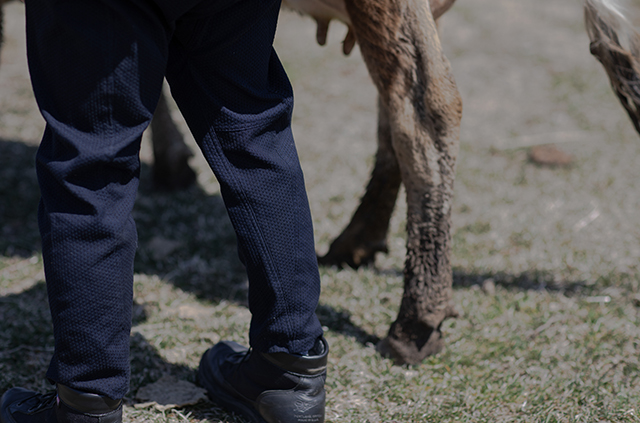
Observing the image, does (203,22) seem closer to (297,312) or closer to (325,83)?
(297,312)

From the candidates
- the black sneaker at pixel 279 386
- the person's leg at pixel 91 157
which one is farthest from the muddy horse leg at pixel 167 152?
the person's leg at pixel 91 157

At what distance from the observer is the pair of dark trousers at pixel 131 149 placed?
1263 millimetres

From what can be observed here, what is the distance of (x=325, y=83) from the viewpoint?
522 centimetres

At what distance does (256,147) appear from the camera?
1503 mm

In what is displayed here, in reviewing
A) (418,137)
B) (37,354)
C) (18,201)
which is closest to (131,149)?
(418,137)

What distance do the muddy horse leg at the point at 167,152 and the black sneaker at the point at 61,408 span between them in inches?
77.9

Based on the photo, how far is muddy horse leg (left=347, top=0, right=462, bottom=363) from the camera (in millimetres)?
2016

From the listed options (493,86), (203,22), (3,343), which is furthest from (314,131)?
(203,22)

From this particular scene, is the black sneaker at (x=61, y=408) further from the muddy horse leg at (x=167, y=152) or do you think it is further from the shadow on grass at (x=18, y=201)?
the muddy horse leg at (x=167, y=152)

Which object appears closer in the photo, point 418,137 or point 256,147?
point 256,147

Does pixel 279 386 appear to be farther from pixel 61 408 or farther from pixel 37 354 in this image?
pixel 37 354

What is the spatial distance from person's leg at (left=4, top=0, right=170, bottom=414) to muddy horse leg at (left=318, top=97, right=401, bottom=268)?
151cm

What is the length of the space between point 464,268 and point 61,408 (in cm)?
201

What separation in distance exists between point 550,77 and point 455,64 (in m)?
0.87
